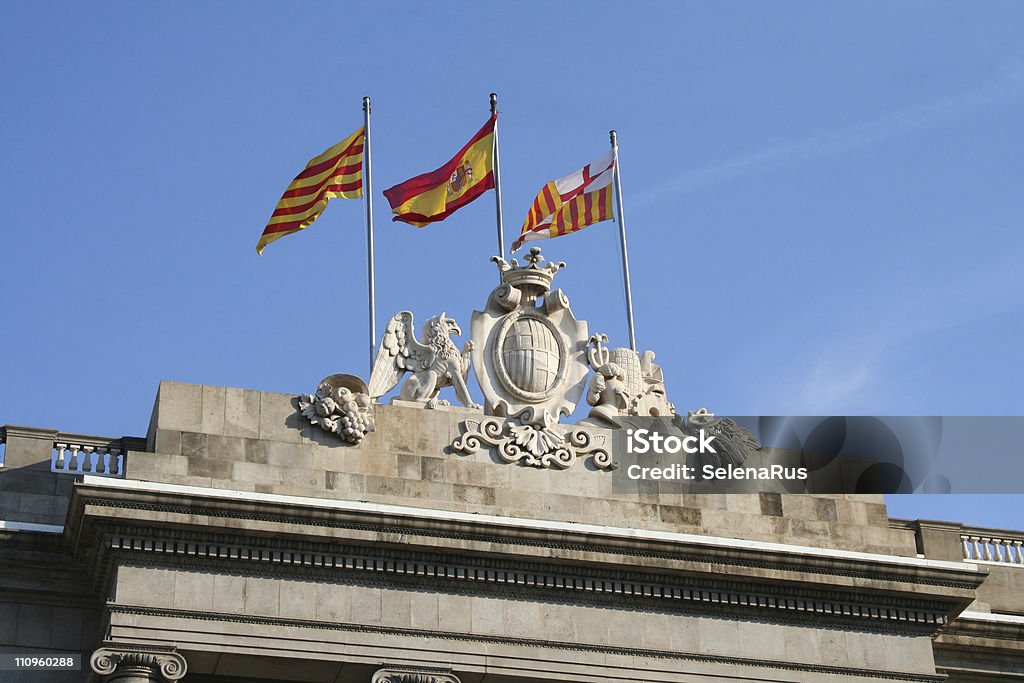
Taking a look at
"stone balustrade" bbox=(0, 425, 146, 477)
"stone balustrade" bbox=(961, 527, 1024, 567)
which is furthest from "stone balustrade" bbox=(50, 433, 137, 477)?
"stone balustrade" bbox=(961, 527, 1024, 567)

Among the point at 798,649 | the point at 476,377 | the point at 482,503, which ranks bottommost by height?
the point at 798,649

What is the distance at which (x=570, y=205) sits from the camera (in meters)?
44.5

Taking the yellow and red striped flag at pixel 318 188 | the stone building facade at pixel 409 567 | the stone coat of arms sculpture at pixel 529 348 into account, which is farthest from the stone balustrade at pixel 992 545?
the yellow and red striped flag at pixel 318 188

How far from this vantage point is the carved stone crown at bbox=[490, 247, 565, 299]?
40.8 metres

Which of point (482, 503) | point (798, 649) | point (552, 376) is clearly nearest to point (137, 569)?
point (482, 503)

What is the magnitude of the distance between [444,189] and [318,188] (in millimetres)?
2561

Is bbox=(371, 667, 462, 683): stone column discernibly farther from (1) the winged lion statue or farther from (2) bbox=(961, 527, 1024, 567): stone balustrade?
(2) bbox=(961, 527, 1024, 567): stone balustrade

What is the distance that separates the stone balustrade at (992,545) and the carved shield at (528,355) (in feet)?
29.6

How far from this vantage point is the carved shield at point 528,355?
3972 centimetres

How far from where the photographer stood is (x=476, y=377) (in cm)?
3975

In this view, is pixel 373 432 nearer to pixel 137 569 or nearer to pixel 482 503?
pixel 482 503

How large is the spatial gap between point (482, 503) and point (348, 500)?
8.36 ft

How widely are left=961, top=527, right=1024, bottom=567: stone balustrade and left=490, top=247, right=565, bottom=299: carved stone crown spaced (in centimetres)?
995

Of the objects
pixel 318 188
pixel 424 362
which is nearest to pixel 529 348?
pixel 424 362
